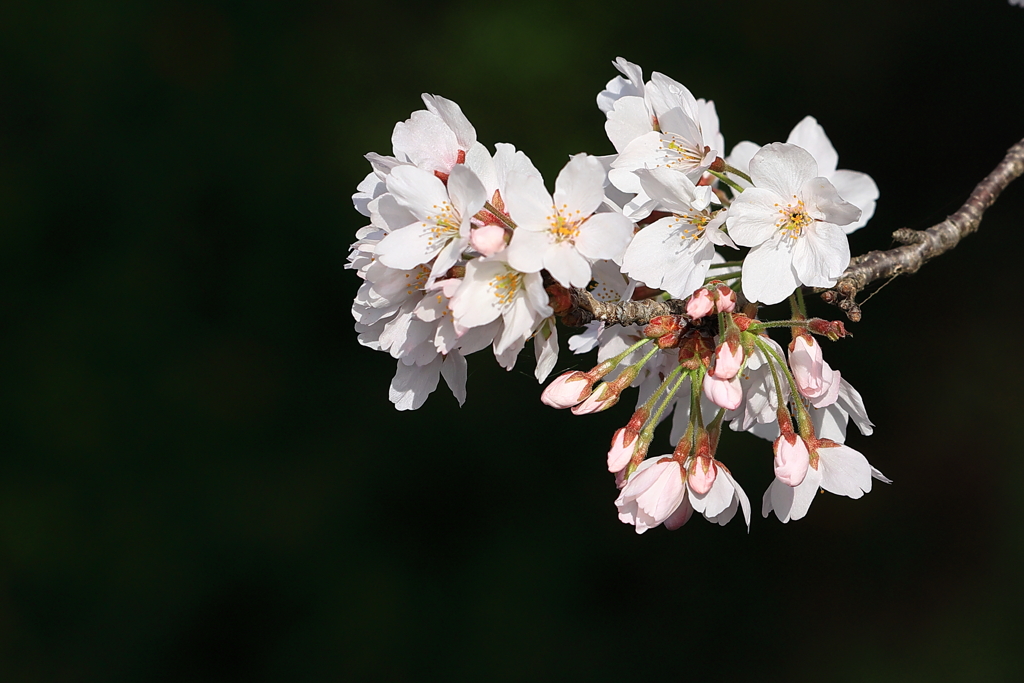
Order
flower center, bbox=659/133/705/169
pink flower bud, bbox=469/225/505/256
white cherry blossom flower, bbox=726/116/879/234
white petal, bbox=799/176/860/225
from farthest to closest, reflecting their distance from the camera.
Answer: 1. white cherry blossom flower, bbox=726/116/879/234
2. flower center, bbox=659/133/705/169
3. white petal, bbox=799/176/860/225
4. pink flower bud, bbox=469/225/505/256

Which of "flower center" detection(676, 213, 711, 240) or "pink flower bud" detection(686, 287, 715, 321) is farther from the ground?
"flower center" detection(676, 213, 711, 240)

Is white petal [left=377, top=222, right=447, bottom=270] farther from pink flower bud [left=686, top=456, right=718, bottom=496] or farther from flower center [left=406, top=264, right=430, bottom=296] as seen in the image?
pink flower bud [left=686, top=456, right=718, bottom=496]

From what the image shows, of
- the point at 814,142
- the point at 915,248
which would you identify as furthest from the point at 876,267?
the point at 814,142

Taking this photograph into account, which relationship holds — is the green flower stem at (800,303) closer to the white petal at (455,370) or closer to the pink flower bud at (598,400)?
the pink flower bud at (598,400)

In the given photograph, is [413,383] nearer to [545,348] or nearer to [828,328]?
[545,348]

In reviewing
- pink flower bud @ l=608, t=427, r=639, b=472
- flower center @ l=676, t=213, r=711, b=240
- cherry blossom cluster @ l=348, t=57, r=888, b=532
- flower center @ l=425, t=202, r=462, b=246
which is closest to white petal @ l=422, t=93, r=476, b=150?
cherry blossom cluster @ l=348, t=57, r=888, b=532

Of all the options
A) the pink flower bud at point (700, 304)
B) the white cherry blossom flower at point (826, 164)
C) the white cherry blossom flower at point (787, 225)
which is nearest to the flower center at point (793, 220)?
the white cherry blossom flower at point (787, 225)
